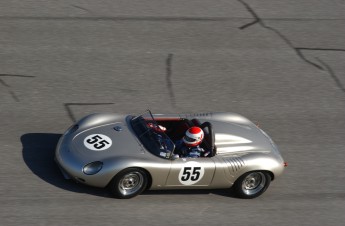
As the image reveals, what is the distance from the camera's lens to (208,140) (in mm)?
10055

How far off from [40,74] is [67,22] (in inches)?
88.7

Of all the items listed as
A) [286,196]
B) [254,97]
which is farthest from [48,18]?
[286,196]

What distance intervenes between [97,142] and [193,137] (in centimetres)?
135

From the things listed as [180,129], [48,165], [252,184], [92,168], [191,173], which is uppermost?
[180,129]

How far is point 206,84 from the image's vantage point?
13148mm

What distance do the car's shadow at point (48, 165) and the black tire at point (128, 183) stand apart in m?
0.21

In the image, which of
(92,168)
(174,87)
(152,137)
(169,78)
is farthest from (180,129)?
(169,78)

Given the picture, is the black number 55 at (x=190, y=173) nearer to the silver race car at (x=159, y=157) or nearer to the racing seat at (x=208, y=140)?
the silver race car at (x=159, y=157)

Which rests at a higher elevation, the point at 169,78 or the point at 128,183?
the point at 169,78

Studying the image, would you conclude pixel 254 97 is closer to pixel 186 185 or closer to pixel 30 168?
pixel 186 185

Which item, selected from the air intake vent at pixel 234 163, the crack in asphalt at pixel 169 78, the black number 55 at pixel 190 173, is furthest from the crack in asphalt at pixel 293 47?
the black number 55 at pixel 190 173

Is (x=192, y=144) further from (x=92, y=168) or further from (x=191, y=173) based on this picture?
(x=92, y=168)

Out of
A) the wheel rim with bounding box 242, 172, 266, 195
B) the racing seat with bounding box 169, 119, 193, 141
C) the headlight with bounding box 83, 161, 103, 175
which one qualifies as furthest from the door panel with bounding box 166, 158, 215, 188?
the headlight with bounding box 83, 161, 103, 175

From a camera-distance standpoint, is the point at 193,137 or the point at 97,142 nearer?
the point at 97,142
